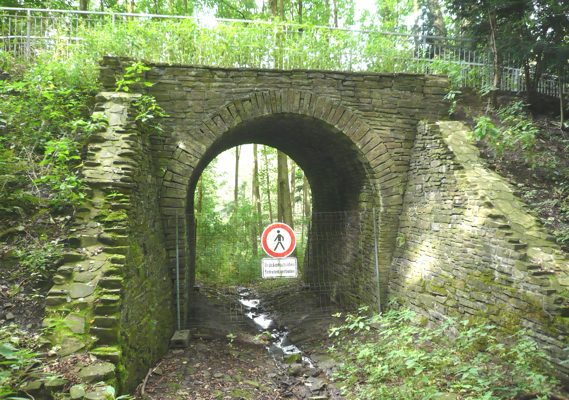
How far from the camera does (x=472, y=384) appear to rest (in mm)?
4180

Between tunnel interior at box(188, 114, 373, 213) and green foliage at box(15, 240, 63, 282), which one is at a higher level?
tunnel interior at box(188, 114, 373, 213)

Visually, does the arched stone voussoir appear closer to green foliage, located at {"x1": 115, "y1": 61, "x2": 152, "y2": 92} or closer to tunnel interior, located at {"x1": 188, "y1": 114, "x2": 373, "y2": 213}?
tunnel interior, located at {"x1": 188, "y1": 114, "x2": 373, "y2": 213}

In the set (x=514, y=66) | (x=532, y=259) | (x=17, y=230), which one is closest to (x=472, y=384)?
(x=532, y=259)

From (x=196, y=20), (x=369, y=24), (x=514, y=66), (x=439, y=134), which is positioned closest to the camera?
(x=439, y=134)

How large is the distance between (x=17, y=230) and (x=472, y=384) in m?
5.77

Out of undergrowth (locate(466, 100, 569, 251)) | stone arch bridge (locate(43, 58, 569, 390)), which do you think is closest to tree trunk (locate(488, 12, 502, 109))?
undergrowth (locate(466, 100, 569, 251))

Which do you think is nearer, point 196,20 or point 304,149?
point 196,20

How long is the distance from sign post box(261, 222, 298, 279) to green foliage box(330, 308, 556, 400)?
1.82m

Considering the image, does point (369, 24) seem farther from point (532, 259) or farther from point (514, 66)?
point (532, 259)

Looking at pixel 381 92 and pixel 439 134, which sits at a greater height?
pixel 381 92

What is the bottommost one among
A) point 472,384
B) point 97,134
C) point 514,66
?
point 472,384

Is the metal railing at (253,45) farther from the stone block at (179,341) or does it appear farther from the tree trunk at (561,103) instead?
the stone block at (179,341)

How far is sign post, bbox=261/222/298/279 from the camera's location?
21.5ft

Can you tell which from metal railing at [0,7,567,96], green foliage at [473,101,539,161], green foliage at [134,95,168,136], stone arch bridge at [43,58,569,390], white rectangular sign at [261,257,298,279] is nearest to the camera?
stone arch bridge at [43,58,569,390]
